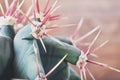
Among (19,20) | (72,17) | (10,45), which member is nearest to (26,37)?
(10,45)

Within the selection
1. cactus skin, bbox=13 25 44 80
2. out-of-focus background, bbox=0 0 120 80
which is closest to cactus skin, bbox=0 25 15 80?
cactus skin, bbox=13 25 44 80

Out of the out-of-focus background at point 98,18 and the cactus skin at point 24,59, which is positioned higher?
the cactus skin at point 24,59

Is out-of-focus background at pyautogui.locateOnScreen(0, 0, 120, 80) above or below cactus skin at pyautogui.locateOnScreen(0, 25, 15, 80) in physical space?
below

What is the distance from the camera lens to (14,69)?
0.58 metres

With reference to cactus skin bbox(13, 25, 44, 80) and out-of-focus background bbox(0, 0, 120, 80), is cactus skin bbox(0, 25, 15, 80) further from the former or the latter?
out-of-focus background bbox(0, 0, 120, 80)

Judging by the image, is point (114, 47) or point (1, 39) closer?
point (1, 39)

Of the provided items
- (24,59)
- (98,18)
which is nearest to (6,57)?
(24,59)

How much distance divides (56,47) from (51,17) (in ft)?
0.22

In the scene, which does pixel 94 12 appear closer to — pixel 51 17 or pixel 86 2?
pixel 86 2

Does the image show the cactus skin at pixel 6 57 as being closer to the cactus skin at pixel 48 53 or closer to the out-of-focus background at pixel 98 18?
the cactus skin at pixel 48 53

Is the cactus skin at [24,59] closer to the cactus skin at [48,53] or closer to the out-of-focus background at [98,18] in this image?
the cactus skin at [48,53]

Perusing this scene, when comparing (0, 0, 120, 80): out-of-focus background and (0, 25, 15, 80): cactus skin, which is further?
(0, 0, 120, 80): out-of-focus background

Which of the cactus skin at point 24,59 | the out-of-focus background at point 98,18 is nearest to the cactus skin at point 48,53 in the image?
the cactus skin at point 24,59

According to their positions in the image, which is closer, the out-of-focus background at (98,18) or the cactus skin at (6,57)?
the cactus skin at (6,57)
